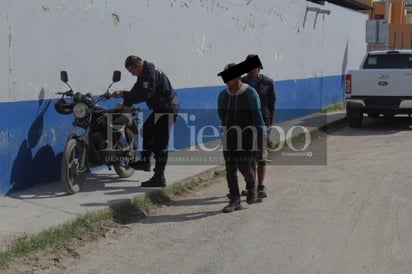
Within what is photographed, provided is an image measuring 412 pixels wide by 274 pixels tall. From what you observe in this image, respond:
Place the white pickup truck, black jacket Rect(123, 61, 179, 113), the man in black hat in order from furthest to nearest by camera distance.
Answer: the white pickup truck → black jacket Rect(123, 61, 179, 113) → the man in black hat

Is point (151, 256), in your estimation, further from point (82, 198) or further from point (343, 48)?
point (343, 48)

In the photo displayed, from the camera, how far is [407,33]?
125 ft

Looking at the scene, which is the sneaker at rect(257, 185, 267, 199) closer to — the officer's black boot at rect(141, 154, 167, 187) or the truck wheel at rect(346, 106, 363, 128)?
the officer's black boot at rect(141, 154, 167, 187)

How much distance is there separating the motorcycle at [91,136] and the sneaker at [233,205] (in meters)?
1.62

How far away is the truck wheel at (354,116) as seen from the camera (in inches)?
553

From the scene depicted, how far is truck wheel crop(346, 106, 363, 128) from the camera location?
14.1 meters

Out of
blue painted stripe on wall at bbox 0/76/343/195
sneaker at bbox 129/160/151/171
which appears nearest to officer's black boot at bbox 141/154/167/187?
sneaker at bbox 129/160/151/171

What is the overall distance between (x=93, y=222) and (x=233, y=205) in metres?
1.69

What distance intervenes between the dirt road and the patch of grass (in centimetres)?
20

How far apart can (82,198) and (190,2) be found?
473 cm

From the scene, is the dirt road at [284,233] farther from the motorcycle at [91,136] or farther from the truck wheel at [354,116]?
the truck wheel at [354,116]

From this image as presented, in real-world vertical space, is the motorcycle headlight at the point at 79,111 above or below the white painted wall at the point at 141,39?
below

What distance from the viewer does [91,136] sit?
7.10 meters

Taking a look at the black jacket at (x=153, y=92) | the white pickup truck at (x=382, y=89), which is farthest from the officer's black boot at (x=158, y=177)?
the white pickup truck at (x=382, y=89)
